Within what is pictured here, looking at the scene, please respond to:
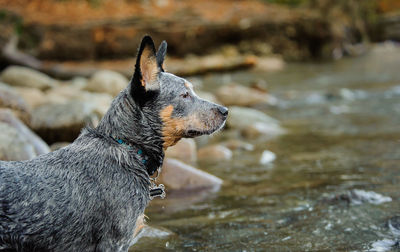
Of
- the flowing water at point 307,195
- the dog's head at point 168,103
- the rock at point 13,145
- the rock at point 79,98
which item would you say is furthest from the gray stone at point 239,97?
the dog's head at point 168,103

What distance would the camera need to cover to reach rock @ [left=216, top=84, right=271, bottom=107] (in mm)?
14523

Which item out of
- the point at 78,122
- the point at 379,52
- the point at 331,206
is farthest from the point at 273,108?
the point at 379,52

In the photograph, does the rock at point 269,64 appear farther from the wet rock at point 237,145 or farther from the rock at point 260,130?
the wet rock at point 237,145

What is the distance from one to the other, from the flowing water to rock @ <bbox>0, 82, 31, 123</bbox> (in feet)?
10.2

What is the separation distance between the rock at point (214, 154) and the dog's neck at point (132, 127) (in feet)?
15.8

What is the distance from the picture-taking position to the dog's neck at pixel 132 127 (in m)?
4.20

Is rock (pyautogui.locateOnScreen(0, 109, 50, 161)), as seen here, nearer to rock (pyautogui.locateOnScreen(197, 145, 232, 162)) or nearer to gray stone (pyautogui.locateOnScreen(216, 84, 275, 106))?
rock (pyautogui.locateOnScreen(197, 145, 232, 162))

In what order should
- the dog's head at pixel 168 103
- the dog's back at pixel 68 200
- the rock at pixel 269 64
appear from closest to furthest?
the dog's back at pixel 68 200
the dog's head at pixel 168 103
the rock at pixel 269 64

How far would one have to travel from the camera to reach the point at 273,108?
14.2 metres

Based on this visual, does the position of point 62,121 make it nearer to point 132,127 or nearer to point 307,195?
point 307,195

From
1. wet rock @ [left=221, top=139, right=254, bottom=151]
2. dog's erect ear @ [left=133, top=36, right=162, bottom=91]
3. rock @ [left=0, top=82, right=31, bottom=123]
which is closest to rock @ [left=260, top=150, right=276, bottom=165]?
wet rock @ [left=221, top=139, right=254, bottom=151]

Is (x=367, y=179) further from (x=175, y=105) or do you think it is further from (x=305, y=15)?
(x=305, y=15)

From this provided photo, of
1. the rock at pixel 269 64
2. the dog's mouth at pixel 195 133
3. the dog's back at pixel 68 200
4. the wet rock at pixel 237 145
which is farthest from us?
the rock at pixel 269 64

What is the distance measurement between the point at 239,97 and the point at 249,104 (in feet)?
1.13
